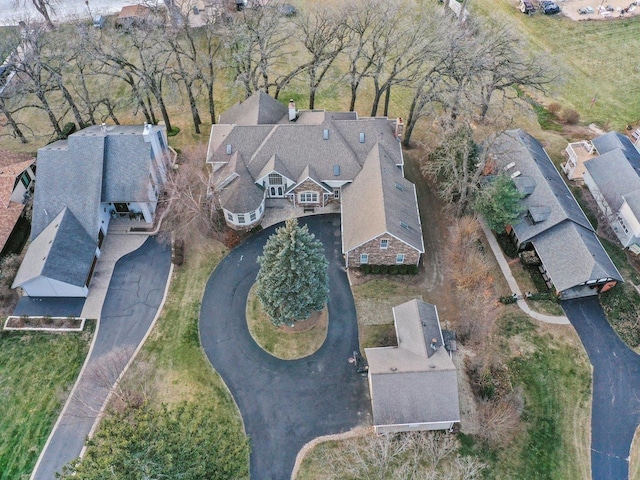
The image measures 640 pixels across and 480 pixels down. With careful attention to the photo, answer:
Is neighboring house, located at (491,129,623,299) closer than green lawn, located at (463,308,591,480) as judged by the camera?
No

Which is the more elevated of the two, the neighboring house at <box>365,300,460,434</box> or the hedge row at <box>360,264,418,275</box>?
the neighboring house at <box>365,300,460,434</box>

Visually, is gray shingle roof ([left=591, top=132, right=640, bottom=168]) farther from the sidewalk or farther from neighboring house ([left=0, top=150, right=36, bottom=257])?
neighboring house ([left=0, top=150, right=36, bottom=257])

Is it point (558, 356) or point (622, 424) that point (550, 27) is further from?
point (622, 424)

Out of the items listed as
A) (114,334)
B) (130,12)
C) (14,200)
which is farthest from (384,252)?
(130,12)


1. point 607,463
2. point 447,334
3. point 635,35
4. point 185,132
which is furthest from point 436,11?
point 607,463

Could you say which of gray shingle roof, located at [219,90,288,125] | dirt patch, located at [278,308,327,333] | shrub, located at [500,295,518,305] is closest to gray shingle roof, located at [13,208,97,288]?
dirt patch, located at [278,308,327,333]

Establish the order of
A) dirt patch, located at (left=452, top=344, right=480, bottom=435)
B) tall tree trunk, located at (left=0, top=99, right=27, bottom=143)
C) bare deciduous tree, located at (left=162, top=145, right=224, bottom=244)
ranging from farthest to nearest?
1. tall tree trunk, located at (left=0, top=99, right=27, bottom=143)
2. bare deciduous tree, located at (left=162, top=145, right=224, bottom=244)
3. dirt patch, located at (left=452, top=344, right=480, bottom=435)
